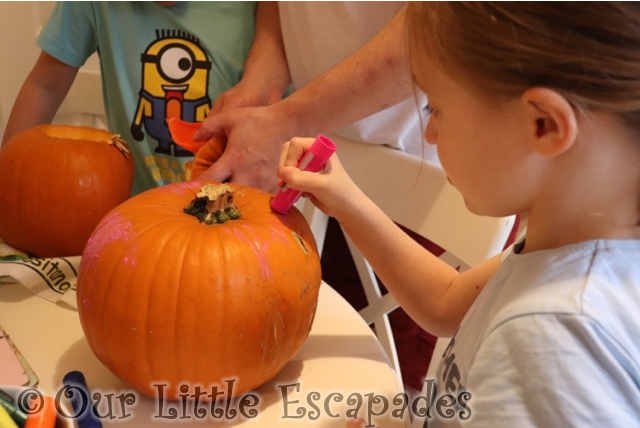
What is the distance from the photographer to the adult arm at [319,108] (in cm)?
94

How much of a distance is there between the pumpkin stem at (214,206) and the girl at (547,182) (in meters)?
0.24

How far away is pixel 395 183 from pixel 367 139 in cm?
12

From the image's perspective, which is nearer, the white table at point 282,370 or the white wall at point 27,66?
the white table at point 282,370

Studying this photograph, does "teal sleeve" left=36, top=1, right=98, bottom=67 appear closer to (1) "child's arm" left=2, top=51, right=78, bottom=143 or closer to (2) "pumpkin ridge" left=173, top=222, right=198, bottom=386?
(1) "child's arm" left=2, top=51, right=78, bottom=143

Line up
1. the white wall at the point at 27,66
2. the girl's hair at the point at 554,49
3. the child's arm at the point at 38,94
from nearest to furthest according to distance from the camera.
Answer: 1. the girl's hair at the point at 554,49
2. the child's arm at the point at 38,94
3. the white wall at the point at 27,66

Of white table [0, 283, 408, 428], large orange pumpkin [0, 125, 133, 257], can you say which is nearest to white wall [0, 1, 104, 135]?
large orange pumpkin [0, 125, 133, 257]

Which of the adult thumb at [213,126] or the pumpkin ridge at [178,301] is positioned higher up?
the adult thumb at [213,126]

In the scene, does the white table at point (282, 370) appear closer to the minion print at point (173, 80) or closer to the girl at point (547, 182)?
the girl at point (547, 182)

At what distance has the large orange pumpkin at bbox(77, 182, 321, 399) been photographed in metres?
0.62

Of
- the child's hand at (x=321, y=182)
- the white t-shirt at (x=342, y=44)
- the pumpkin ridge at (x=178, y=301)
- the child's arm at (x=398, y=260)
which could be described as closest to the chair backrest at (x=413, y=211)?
the white t-shirt at (x=342, y=44)

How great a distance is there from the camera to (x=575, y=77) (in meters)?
0.45

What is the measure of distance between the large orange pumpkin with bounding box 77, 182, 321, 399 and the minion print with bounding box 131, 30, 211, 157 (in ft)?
→ 1.81

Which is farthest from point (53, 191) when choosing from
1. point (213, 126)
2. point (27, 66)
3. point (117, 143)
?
point (27, 66)

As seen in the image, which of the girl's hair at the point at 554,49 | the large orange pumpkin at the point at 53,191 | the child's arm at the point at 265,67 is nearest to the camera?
the girl's hair at the point at 554,49
